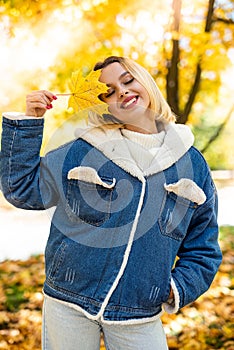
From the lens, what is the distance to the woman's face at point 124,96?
156cm

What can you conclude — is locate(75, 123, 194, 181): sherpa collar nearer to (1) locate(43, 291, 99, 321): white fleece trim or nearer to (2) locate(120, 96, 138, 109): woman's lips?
(2) locate(120, 96, 138, 109): woman's lips

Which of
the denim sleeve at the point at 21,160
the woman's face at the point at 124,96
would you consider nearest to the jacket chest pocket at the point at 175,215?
the woman's face at the point at 124,96

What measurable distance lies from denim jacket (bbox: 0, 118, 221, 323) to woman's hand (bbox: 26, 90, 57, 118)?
36mm

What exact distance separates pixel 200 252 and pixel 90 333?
427 millimetres

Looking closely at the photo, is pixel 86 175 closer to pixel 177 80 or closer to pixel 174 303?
pixel 174 303

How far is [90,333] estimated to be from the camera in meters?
1.55

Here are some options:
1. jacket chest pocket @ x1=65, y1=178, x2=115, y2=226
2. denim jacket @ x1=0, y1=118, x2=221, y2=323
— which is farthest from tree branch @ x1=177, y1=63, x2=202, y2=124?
jacket chest pocket @ x1=65, y1=178, x2=115, y2=226

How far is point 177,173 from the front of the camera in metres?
1.57

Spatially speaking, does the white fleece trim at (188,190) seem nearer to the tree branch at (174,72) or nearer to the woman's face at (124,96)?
the woman's face at (124,96)

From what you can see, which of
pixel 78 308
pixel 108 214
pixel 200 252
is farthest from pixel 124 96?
pixel 78 308

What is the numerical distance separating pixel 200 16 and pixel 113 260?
319 centimetres

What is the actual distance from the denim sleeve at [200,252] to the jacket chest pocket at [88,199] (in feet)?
0.98

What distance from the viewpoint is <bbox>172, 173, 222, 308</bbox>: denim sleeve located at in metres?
1.59

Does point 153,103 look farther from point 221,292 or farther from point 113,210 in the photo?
point 221,292
